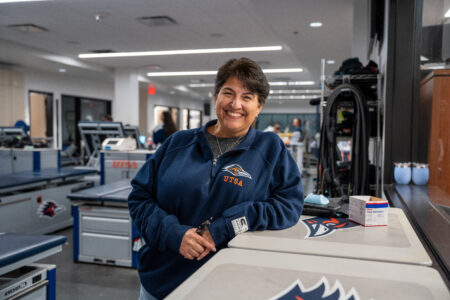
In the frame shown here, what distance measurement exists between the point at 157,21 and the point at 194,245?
5.57m

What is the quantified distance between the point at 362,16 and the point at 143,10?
3254 mm

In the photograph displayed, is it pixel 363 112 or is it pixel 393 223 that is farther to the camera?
pixel 363 112

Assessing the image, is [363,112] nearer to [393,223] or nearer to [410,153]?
[410,153]

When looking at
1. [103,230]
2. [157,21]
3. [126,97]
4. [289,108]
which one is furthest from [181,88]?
[103,230]

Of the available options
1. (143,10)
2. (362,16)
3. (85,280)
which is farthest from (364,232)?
(143,10)

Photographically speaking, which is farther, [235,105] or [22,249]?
[22,249]

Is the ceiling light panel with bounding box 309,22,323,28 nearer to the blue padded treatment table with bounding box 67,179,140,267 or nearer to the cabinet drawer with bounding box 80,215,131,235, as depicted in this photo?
the blue padded treatment table with bounding box 67,179,140,267

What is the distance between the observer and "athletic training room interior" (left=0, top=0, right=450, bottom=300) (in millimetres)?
929

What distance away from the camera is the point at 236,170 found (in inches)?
51.5

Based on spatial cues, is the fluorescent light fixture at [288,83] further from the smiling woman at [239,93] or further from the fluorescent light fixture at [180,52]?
the smiling woman at [239,93]

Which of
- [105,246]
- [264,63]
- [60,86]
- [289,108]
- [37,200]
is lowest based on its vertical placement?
[105,246]

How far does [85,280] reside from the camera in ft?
9.96

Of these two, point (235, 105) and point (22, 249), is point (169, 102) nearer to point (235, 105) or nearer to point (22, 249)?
point (22, 249)

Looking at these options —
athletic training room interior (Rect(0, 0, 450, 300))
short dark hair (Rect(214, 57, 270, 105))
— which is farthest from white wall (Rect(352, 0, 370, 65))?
short dark hair (Rect(214, 57, 270, 105))
